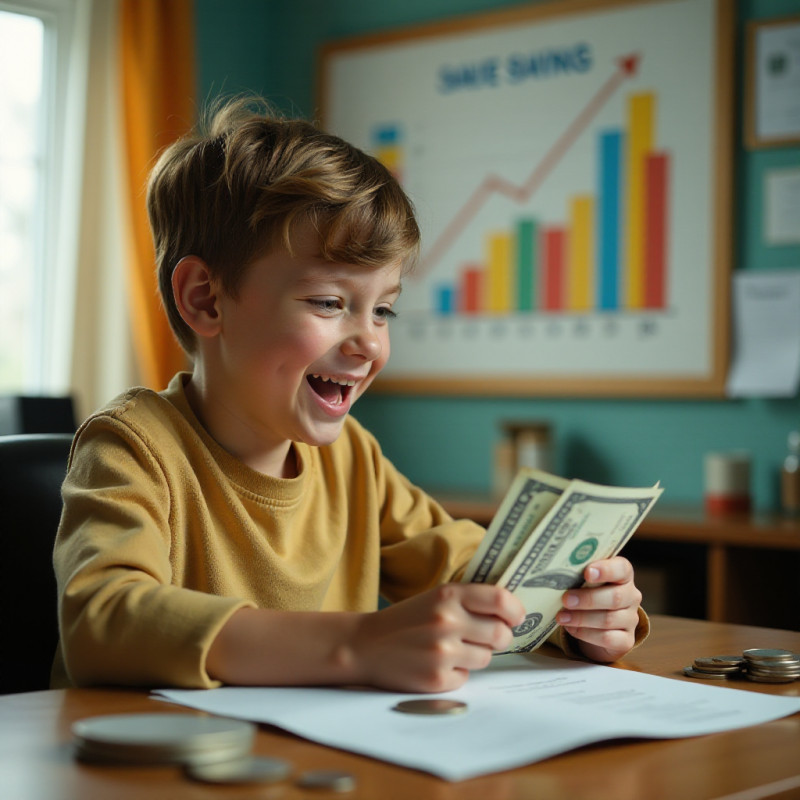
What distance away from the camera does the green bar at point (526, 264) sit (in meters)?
3.38

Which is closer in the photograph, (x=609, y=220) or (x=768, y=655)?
(x=768, y=655)

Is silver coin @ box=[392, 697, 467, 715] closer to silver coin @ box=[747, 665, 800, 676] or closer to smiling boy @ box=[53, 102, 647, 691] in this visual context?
smiling boy @ box=[53, 102, 647, 691]

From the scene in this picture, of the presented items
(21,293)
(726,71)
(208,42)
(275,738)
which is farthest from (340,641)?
(208,42)

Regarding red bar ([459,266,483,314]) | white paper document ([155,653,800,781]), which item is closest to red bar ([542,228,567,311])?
red bar ([459,266,483,314])

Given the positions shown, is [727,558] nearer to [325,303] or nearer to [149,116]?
[325,303]

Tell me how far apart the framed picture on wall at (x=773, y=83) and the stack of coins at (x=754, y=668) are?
219cm

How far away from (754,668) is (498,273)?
250cm

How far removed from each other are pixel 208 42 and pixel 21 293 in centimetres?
106

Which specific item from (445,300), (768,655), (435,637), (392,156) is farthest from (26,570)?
(392,156)

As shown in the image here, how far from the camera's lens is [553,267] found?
3.33 meters

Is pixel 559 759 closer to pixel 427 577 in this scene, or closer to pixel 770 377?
pixel 427 577

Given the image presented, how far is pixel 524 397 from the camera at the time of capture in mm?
3424

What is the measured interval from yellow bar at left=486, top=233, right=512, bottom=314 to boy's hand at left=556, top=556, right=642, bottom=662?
2.37 metres

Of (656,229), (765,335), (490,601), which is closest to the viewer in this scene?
(490,601)
